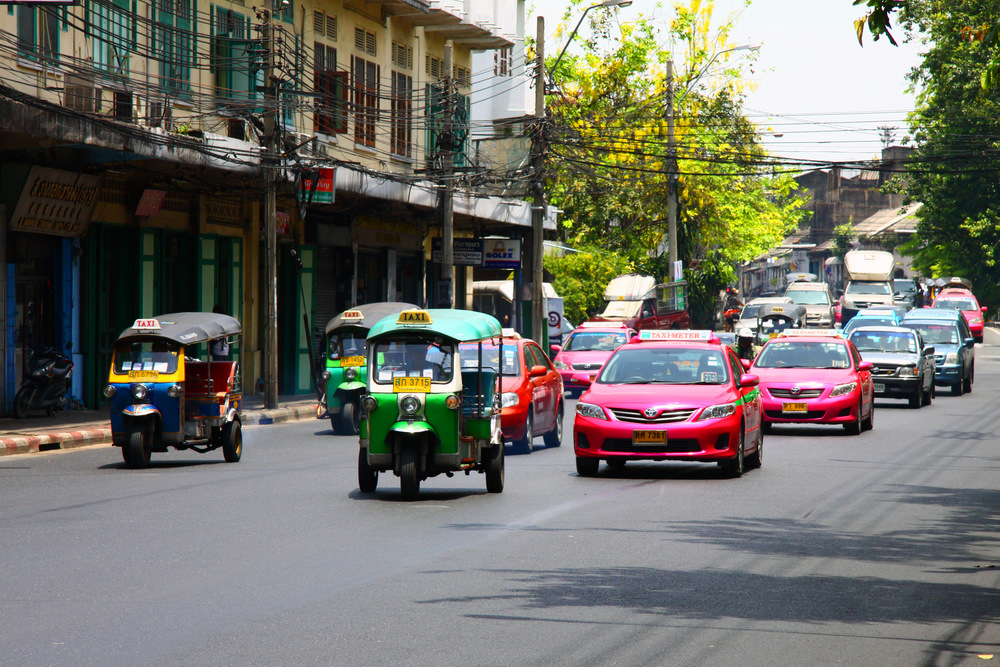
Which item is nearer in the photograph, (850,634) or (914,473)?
(850,634)

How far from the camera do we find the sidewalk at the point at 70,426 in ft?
61.4

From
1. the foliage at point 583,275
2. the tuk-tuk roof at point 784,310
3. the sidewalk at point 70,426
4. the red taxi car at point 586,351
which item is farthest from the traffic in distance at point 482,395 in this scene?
the foliage at point 583,275

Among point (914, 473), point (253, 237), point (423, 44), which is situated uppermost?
point (423, 44)

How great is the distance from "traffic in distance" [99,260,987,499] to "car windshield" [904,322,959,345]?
10316 millimetres

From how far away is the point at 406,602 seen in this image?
7980 millimetres

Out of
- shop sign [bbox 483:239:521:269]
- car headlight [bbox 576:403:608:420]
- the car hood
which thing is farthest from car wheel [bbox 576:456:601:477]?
shop sign [bbox 483:239:521:269]

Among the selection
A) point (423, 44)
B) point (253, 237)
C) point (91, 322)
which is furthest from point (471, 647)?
point (423, 44)

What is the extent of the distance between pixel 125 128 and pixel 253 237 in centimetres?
1001

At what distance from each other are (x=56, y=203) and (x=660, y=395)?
13.2 m

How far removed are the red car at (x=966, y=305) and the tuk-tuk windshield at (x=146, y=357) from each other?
48.2 metres

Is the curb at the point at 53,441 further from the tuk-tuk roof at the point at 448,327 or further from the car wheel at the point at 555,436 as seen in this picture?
the tuk-tuk roof at the point at 448,327

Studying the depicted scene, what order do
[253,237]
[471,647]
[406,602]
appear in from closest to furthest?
[471,647] < [406,602] < [253,237]

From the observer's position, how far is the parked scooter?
2227 centimetres

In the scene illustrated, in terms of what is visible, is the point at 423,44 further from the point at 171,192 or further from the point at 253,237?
the point at 171,192
